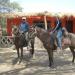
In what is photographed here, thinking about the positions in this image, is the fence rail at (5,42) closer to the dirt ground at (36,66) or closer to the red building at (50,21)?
the red building at (50,21)

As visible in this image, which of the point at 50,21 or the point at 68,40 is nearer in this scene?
the point at 68,40

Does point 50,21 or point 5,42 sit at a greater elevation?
point 50,21

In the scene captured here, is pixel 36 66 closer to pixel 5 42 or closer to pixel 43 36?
pixel 43 36

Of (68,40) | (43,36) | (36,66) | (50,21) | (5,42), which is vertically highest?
(50,21)

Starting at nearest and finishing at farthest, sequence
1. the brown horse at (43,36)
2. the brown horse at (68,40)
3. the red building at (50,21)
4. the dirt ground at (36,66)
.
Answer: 1. the dirt ground at (36,66)
2. the brown horse at (43,36)
3. the brown horse at (68,40)
4. the red building at (50,21)

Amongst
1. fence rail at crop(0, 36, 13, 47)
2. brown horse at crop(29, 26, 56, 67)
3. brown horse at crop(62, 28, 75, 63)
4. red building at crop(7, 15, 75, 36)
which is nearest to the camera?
brown horse at crop(29, 26, 56, 67)

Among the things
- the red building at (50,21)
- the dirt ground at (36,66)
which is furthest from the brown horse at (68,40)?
the red building at (50,21)

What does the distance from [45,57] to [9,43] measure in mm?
6530

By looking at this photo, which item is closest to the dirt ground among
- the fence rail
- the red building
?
the fence rail

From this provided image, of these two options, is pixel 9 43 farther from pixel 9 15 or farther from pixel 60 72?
pixel 60 72

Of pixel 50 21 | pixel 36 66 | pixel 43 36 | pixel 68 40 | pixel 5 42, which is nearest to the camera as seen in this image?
pixel 43 36

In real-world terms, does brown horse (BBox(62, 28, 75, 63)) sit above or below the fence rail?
above

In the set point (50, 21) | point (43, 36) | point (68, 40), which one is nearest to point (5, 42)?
point (50, 21)

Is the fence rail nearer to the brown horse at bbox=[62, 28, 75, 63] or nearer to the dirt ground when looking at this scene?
the dirt ground
